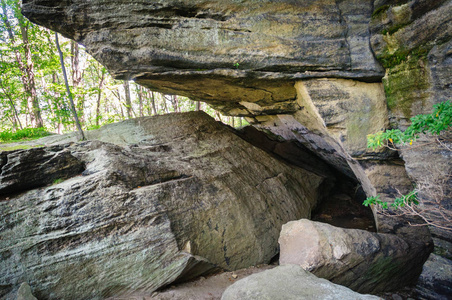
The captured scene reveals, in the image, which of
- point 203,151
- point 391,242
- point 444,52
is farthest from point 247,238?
point 444,52

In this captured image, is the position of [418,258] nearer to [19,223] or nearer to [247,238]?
[247,238]

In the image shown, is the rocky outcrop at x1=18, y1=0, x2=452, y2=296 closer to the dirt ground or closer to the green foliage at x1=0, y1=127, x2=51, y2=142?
the dirt ground

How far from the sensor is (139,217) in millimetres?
5555

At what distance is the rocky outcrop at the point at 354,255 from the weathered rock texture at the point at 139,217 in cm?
159

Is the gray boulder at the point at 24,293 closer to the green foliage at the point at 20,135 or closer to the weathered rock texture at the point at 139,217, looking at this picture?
the weathered rock texture at the point at 139,217

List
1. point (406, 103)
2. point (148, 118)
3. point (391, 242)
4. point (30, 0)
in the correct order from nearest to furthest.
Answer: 1. point (30, 0)
2. point (406, 103)
3. point (391, 242)
4. point (148, 118)

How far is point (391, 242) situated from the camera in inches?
276

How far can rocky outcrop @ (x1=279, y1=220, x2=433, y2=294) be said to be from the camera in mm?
5867

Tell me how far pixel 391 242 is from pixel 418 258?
1.39 metres

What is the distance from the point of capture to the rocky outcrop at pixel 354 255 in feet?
19.2

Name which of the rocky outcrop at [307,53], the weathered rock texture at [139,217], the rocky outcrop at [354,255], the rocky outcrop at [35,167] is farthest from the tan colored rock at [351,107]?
the rocky outcrop at [35,167]

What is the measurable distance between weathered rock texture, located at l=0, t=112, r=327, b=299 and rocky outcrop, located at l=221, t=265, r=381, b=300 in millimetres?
1932

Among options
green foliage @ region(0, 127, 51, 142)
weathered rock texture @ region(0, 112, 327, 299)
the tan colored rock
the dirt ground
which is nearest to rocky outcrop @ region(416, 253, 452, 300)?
the tan colored rock

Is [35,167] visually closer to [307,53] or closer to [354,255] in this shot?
[307,53]
